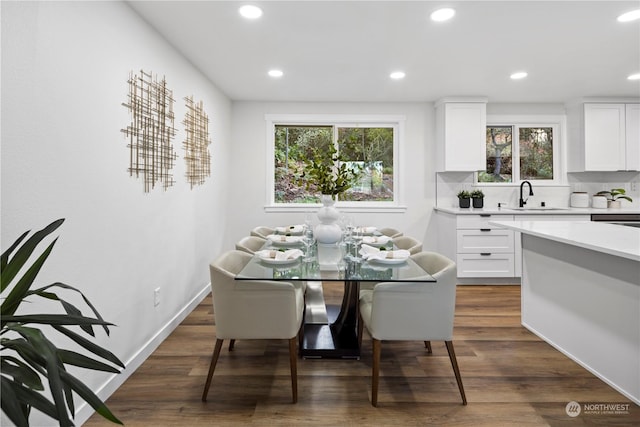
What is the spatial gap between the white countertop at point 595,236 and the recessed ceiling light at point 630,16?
1.44 m

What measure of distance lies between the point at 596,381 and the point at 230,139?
4374 millimetres

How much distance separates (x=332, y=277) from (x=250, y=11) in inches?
71.4

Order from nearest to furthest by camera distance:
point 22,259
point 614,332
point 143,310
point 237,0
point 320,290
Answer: point 22,259, point 614,332, point 237,0, point 143,310, point 320,290

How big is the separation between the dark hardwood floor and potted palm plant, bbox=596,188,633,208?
2.97 meters

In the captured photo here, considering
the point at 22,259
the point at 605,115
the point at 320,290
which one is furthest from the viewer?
the point at 605,115

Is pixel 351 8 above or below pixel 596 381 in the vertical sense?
above

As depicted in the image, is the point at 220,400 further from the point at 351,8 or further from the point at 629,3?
the point at 629,3

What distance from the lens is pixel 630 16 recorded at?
7.72ft

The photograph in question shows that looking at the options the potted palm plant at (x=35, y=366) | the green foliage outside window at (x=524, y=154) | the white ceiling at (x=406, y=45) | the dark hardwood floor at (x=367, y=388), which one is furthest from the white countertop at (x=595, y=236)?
the green foliage outside window at (x=524, y=154)

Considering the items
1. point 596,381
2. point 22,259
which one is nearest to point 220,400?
point 22,259

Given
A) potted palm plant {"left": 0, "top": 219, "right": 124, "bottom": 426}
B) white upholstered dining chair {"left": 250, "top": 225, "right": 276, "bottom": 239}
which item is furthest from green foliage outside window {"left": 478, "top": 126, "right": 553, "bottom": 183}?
potted palm plant {"left": 0, "top": 219, "right": 124, "bottom": 426}

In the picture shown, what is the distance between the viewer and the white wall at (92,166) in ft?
4.59

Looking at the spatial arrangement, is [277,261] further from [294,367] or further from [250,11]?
[250,11]

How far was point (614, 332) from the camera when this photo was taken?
6.05ft
